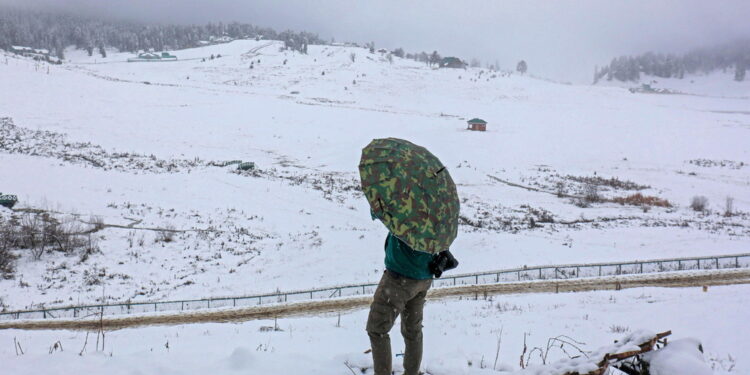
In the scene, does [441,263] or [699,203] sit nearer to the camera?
[441,263]

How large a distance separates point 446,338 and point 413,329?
4076mm

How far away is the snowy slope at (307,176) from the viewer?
62.7 feet

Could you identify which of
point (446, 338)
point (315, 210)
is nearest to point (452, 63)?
point (315, 210)

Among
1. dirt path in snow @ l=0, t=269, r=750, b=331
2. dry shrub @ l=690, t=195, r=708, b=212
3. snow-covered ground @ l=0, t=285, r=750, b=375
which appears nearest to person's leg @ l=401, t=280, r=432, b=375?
snow-covered ground @ l=0, t=285, r=750, b=375

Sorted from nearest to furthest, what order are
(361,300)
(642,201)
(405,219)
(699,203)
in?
Result: (405,219) → (361,300) → (699,203) → (642,201)

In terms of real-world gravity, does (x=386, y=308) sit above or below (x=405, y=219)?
below

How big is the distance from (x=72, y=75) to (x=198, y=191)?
6468cm

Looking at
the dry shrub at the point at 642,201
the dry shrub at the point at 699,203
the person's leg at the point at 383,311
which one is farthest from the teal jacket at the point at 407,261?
the dry shrub at the point at 699,203

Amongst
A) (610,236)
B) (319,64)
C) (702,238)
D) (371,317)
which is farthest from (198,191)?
(319,64)

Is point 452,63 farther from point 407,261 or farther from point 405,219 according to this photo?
point 405,219

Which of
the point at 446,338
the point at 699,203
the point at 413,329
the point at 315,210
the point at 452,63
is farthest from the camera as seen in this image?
the point at 452,63

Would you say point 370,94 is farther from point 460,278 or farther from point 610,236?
point 460,278

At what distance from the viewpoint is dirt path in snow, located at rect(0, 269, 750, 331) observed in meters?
11.8

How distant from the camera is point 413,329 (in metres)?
4.64
